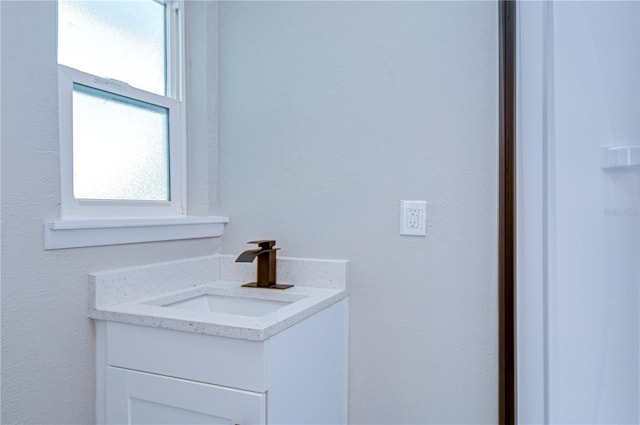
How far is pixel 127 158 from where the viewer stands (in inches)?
54.3

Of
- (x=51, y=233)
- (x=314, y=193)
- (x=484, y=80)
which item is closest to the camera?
(x=51, y=233)

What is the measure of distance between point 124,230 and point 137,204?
0.52 feet

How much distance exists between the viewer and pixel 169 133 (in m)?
1.53

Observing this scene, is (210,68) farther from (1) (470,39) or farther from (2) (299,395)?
(2) (299,395)

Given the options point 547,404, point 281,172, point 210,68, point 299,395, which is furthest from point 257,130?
point 547,404

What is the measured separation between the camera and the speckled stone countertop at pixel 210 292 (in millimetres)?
1027

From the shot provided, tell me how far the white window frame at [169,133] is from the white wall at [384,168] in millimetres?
170

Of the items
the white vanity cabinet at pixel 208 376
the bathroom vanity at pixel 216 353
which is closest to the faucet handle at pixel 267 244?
the bathroom vanity at pixel 216 353

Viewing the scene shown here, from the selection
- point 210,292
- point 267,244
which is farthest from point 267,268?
point 210,292

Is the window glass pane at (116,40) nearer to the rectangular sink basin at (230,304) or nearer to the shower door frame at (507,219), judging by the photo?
the rectangular sink basin at (230,304)

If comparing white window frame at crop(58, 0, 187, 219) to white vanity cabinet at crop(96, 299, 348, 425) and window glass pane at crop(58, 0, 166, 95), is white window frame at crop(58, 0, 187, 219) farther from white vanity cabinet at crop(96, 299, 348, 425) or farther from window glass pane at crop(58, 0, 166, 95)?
white vanity cabinet at crop(96, 299, 348, 425)

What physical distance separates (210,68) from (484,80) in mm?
992

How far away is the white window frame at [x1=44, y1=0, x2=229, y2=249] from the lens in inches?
44.5

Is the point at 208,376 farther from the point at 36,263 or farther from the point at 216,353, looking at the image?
the point at 36,263
